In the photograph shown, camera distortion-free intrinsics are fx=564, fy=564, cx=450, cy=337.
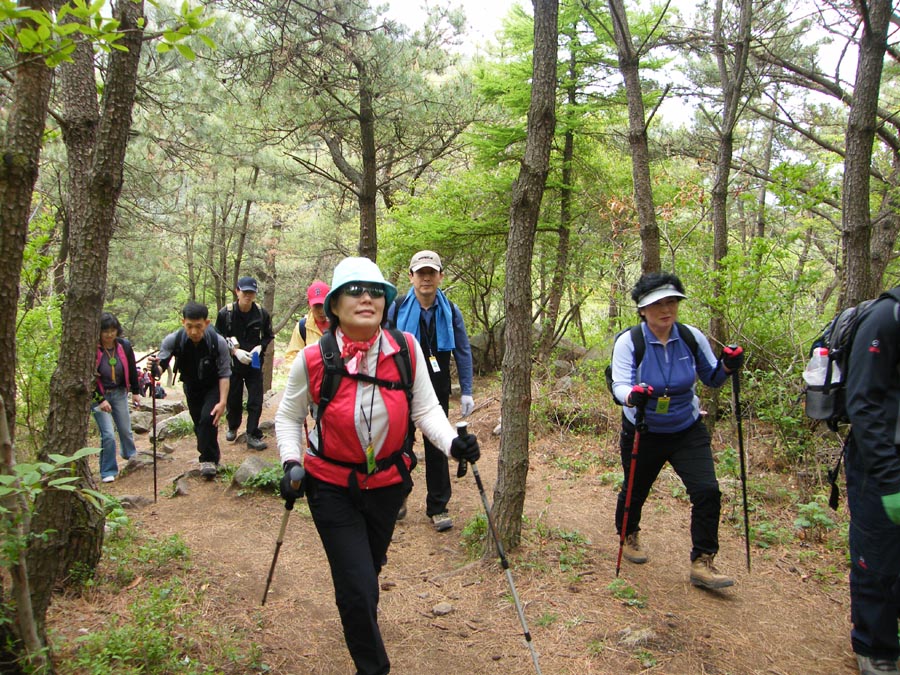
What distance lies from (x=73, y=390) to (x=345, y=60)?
6820 millimetres

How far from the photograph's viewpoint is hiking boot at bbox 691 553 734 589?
4.16 meters

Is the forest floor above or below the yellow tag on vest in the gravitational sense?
below

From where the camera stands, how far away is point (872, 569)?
3.07 meters

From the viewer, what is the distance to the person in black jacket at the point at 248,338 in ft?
24.7

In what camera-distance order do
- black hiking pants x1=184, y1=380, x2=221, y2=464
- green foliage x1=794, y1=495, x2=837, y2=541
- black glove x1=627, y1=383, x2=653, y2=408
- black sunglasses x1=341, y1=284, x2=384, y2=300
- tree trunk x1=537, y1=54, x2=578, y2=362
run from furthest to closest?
tree trunk x1=537, y1=54, x2=578, y2=362, black hiking pants x1=184, y1=380, x2=221, y2=464, green foliage x1=794, y1=495, x2=837, y2=541, black glove x1=627, y1=383, x2=653, y2=408, black sunglasses x1=341, y1=284, x2=384, y2=300

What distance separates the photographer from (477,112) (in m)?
10.6

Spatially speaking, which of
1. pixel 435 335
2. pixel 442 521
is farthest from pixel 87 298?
pixel 442 521

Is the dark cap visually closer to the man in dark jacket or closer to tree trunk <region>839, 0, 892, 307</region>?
the man in dark jacket

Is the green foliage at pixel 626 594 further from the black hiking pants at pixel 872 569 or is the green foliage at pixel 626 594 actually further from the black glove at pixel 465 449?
the black glove at pixel 465 449

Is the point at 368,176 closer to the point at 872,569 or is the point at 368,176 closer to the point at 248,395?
the point at 248,395

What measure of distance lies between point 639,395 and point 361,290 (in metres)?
2.09

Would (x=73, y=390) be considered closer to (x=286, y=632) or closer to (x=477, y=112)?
(x=286, y=632)

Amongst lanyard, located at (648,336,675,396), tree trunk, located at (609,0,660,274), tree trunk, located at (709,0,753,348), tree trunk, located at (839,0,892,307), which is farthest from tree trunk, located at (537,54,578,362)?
lanyard, located at (648,336,675,396)

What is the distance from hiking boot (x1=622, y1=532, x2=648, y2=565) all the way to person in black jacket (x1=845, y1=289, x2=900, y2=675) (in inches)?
62.0
